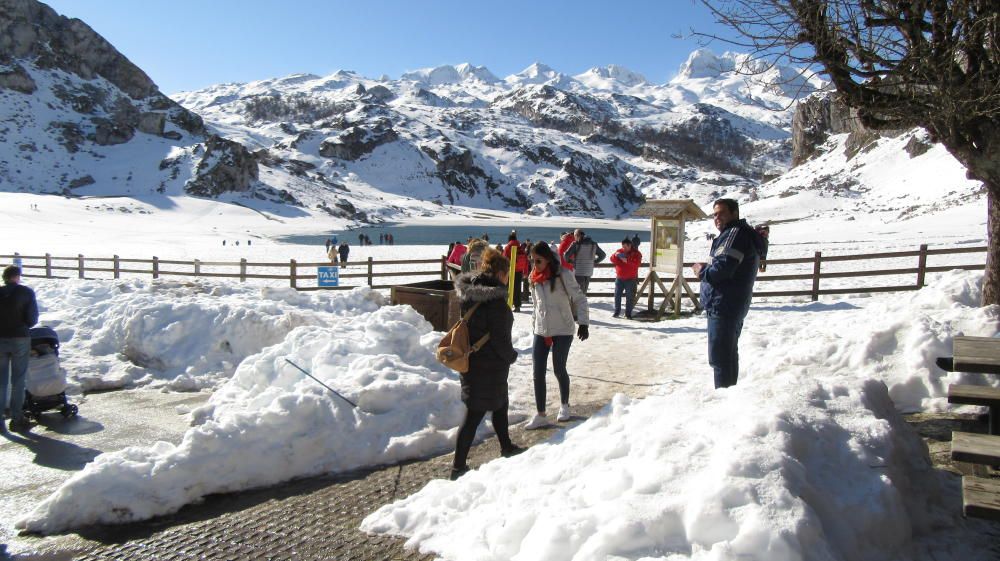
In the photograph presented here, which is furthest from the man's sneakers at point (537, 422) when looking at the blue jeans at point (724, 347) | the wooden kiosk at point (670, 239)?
the wooden kiosk at point (670, 239)

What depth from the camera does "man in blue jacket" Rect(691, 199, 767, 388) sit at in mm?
4797

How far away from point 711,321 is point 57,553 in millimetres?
4722

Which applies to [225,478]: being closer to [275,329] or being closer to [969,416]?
[275,329]

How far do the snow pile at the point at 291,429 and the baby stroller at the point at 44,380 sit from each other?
5.86 feet

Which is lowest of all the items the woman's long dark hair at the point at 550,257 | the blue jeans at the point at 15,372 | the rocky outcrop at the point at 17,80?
the blue jeans at the point at 15,372

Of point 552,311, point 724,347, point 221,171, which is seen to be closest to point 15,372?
point 552,311

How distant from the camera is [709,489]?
275 centimetres

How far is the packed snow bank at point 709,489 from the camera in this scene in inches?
104

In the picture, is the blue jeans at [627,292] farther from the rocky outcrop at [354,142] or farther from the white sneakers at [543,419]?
the rocky outcrop at [354,142]

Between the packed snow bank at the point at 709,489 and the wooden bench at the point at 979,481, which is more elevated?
the wooden bench at the point at 979,481

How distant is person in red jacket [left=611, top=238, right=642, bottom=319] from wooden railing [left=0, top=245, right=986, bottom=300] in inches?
Result: 42.2

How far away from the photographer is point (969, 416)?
516 centimetres

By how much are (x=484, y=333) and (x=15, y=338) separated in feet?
16.6

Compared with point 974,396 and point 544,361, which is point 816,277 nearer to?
point 544,361
